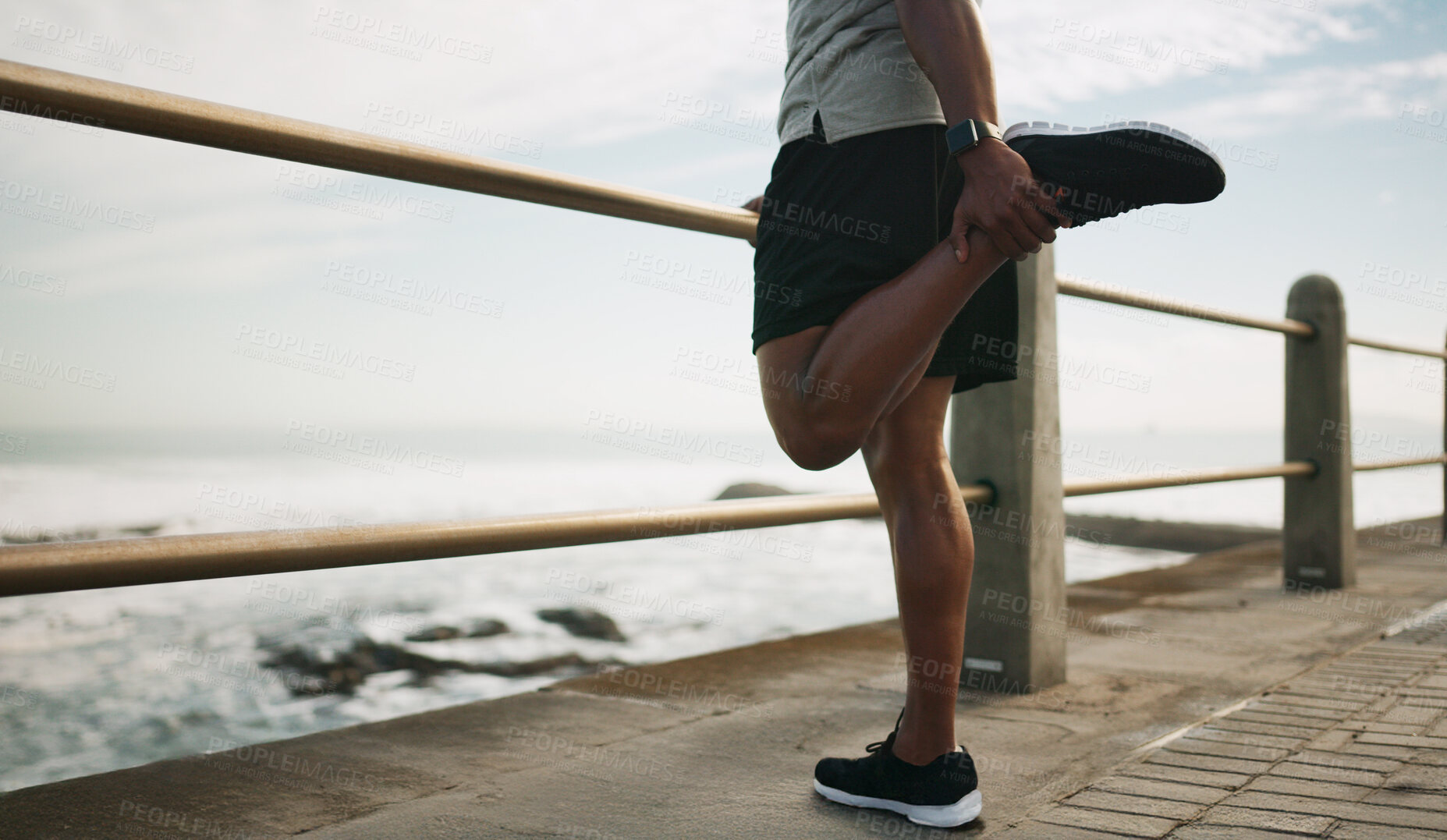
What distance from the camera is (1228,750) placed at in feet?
4.71

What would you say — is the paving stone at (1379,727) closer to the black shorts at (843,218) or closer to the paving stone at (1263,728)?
the paving stone at (1263,728)

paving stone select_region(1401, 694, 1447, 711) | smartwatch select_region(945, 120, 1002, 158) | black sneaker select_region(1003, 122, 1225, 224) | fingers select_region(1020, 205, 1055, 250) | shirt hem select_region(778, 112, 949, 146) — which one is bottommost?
paving stone select_region(1401, 694, 1447, 711)

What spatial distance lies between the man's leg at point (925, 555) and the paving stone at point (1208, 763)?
0.35 metres

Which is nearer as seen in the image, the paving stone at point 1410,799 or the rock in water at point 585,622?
the paving stone at point 1410,799

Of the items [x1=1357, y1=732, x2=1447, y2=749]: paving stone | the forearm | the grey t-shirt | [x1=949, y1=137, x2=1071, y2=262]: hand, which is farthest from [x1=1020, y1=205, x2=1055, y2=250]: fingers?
[x1=1357, y1=732, x2=1447, y2=749]: paving stone

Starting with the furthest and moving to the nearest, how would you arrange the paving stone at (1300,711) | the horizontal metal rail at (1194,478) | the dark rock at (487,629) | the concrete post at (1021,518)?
the dark rock at (487,629), the horizontal metal rail at (1194,478), the concrete post at (1021,518), the paving stone at (1300,711)

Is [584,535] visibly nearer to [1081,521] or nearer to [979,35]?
[979,35]

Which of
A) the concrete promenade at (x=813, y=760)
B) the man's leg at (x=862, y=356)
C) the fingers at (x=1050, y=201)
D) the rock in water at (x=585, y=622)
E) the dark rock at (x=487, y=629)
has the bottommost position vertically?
the rock in water at (x=585, y=622)

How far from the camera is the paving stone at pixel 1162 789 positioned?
4.05ft

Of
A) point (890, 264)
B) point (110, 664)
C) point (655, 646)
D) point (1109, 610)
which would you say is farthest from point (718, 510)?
point (110, 664)

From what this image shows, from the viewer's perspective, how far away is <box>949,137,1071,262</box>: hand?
40.7 inches

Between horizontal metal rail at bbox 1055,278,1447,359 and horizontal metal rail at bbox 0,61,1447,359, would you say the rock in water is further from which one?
horizontal metal rail at bbox 0,61,1447,359

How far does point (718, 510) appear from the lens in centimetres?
134

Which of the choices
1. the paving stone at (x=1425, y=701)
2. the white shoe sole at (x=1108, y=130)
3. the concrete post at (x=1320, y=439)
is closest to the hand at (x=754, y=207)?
the white shoe sole at (x=1108, y=130)
